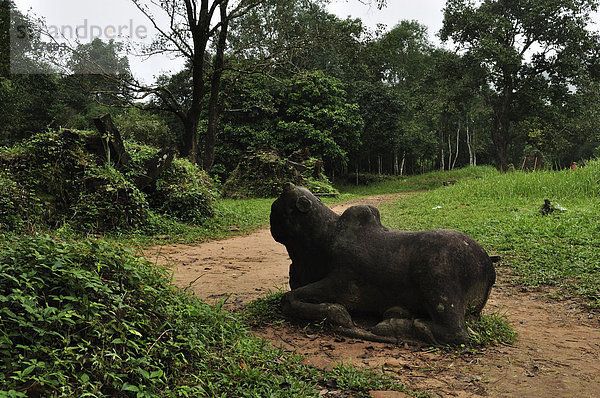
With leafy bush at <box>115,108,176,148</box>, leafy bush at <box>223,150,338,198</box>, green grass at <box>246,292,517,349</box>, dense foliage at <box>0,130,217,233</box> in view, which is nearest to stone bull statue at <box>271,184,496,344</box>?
green grass at <box>246,292,517,349</box>

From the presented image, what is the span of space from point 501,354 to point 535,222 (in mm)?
5759

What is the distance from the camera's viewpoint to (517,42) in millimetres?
25188

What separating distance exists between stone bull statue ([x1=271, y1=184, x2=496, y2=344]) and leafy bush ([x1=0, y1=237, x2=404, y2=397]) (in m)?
0.75

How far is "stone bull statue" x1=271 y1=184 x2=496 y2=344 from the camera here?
11.4ft

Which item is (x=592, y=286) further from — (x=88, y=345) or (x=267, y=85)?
(x=267, y=85)

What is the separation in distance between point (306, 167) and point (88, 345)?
1858 cm

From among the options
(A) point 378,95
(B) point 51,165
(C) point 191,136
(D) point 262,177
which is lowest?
(D) point 262,177

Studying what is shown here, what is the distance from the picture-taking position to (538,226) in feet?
25.5

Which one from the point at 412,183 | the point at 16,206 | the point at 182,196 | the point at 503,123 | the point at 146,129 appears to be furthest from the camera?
the point at 146,129

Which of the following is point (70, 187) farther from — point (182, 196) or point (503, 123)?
point (503, 123)

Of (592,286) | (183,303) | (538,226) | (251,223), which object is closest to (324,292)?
(183,303)

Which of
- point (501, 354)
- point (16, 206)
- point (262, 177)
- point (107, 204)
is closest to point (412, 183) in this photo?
point (262, 177)

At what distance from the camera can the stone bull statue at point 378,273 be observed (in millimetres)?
3480

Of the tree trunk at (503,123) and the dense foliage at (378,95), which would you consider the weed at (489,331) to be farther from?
the tree trunk at (503,123)
